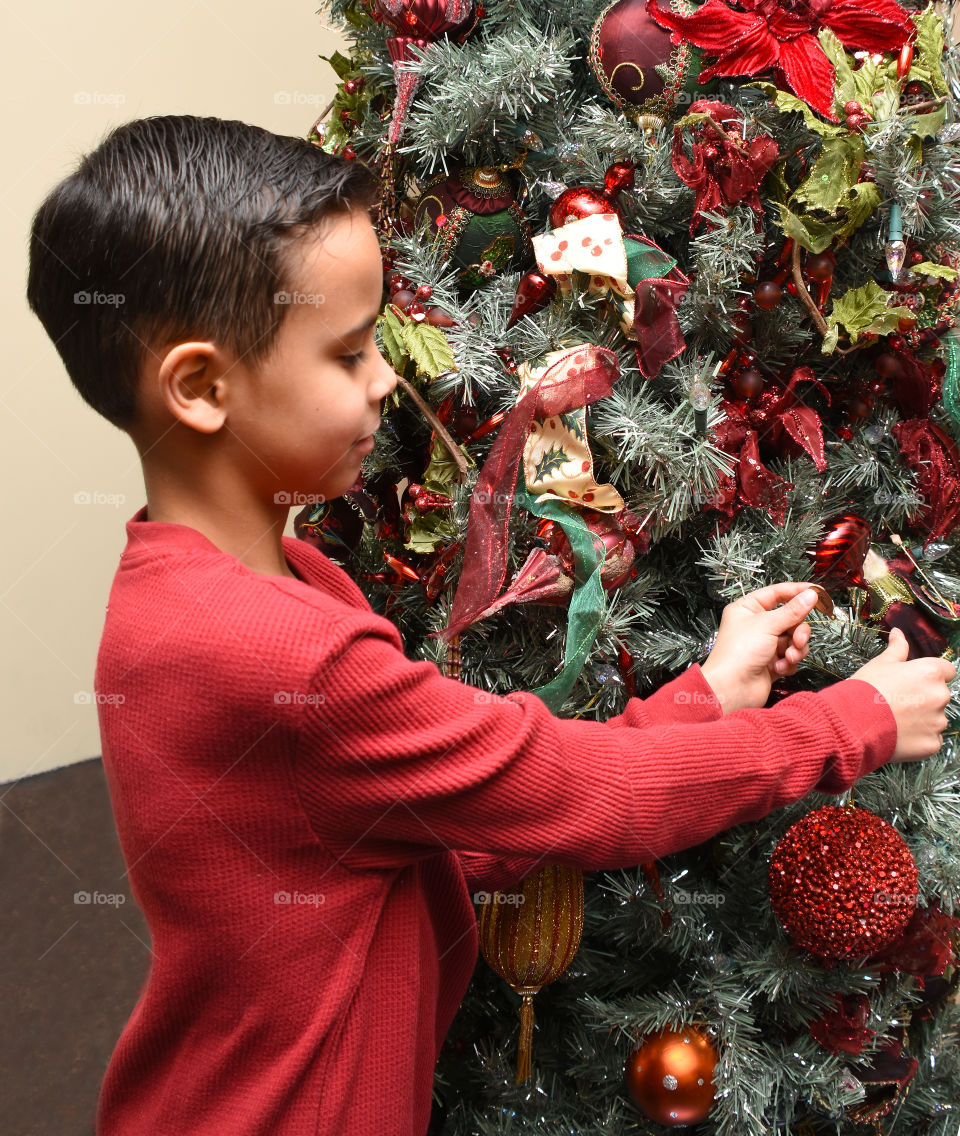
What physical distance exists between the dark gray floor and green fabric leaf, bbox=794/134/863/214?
1.39m

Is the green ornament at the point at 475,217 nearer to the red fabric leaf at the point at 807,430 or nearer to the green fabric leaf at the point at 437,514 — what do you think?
the green fabric leaf at the point at 437,514

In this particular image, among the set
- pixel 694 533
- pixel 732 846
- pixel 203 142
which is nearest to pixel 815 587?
pixel 694 533

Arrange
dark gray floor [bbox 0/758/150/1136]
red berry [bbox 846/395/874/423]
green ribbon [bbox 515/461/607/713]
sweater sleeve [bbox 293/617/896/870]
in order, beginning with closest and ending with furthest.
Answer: sweater sleeve [bbox 293/617/896/870]
green ribbon [bbox 515/461/607/713]
red berry [bbox 846/395/874/423]
dark gray floor [bbox 0/758/150/1136]

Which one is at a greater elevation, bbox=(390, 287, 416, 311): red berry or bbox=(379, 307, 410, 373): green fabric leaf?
bbox=(390, 287, 416, 311): red berry

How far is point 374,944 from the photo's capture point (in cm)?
63

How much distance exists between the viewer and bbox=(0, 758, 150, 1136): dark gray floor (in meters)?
1.39

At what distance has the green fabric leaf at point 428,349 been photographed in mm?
787

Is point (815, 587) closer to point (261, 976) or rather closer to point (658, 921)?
point (658, 921)

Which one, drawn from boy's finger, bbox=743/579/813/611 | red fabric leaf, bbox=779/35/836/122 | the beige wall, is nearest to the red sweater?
boy's finger, bbox=743/579/813/611

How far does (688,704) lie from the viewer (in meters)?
0.72

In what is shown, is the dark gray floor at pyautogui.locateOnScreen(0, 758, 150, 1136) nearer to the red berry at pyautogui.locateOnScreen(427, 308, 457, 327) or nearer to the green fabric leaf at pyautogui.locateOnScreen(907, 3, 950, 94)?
the red berry at pyautogui.locateOnScreen(427, 308, 457, 327)

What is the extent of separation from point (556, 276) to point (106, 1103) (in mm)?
673

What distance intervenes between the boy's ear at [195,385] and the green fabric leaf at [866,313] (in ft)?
1.51

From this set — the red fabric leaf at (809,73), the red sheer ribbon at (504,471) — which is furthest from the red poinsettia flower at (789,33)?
the red sheer ribbon at (504,471)
